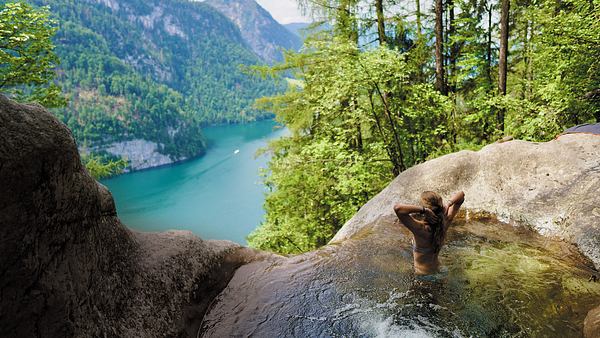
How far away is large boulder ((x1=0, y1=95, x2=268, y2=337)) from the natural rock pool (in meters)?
0.75

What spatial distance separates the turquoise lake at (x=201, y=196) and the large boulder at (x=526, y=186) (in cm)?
3177

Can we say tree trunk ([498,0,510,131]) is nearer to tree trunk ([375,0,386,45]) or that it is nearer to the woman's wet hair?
tree trunk ([375,0,386,45])

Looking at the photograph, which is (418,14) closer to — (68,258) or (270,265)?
(270,265)

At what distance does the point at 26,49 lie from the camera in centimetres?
1199

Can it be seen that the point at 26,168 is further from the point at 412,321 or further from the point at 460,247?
the point at 460,247

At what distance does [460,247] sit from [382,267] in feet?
4.99

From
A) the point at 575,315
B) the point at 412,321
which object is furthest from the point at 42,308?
the point at 575,315

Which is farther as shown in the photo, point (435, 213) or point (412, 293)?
point (435, 213)

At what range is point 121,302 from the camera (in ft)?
13.0

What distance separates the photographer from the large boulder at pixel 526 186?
19.9 feet

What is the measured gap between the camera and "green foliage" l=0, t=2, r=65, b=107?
11047 mm

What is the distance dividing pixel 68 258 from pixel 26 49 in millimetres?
11647

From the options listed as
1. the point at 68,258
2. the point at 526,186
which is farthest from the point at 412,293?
the point at 68,258

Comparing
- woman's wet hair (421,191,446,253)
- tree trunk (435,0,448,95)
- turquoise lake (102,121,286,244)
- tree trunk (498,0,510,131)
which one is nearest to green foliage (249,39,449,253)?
tree trunk (435,0,448,95)
